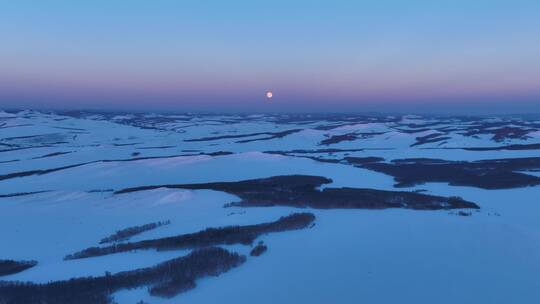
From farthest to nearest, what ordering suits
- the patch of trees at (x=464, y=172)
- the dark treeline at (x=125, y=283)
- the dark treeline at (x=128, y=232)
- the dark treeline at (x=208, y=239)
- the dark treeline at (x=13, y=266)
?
the patch of trees at (x=464, y=172)
the dark treeline at (x=128, y=232)
the dark treeline at (x=208, y=239)
the dark treeline at (x=13, y=266)
the dark treeline at (x=125, y=283)

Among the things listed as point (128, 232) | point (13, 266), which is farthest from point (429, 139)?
point (13, 266)

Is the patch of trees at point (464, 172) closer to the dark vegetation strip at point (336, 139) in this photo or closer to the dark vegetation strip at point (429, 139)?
the dark vegetation strip at point (429, 139)

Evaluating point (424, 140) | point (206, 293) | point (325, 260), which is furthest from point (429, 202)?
point (424, 140)

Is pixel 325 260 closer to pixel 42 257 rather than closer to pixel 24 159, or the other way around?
pixel 42 257

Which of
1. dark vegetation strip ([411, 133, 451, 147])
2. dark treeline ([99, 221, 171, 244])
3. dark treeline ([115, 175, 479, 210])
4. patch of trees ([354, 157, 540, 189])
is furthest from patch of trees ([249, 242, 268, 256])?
dark vegetation strip ([411, 133, 451, 147])

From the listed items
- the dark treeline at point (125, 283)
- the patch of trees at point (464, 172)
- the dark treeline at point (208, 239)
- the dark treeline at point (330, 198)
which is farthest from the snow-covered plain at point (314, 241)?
the patch of trees at point (464, 172)
